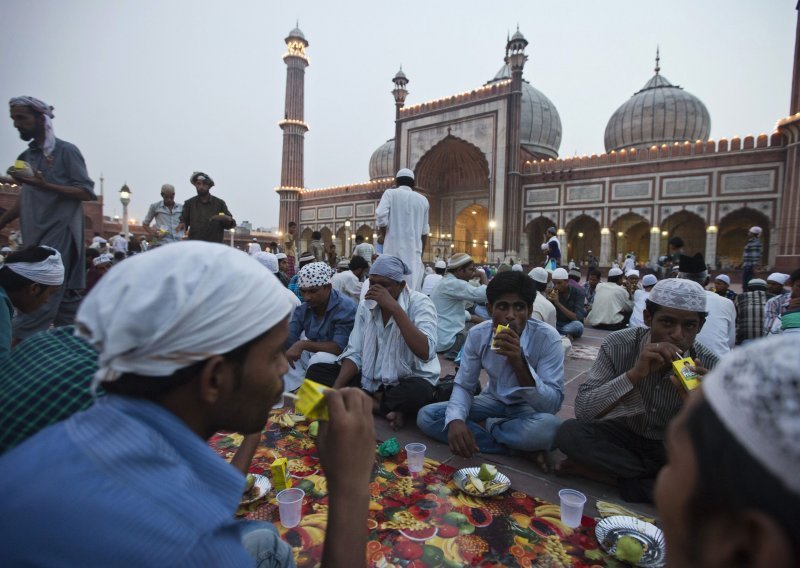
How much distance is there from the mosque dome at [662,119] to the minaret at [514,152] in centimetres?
596

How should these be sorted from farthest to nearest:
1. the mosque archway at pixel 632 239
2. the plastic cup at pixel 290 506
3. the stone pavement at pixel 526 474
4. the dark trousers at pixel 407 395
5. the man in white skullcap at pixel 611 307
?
1. the mosque archway at pixel 632 239
2. the man in white skullcap at pixel 611 307
3. the dark trousers at pixel 407 395
4. the stone pavement at pixel 526 474
5. the plastic cup at pixel 290 506

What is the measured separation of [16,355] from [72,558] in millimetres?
729

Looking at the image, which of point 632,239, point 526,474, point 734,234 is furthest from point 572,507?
point 734,234

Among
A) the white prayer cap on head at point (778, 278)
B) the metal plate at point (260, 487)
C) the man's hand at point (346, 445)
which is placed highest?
the white prayer cap on head at point (778, 278)

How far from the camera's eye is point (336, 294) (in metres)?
3.38

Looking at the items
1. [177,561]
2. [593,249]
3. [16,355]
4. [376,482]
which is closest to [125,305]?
[177,561]

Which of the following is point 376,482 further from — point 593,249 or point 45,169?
point 593,249

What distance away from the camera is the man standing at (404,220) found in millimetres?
5344

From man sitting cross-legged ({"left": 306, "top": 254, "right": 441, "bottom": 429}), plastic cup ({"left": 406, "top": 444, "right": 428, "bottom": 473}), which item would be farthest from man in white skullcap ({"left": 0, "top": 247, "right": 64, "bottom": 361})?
plastic cup ({"left": 406, "top": 444, "right": 428, "bottom": 473})

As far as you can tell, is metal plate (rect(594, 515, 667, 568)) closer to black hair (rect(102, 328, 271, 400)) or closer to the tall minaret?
black hair (rect(102, 328, 271, 400))

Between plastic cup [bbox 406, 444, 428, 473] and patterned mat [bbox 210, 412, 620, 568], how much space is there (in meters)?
0.04

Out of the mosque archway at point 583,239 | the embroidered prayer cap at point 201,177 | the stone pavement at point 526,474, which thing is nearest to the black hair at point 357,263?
the embroidered prayer cap at point 201,177

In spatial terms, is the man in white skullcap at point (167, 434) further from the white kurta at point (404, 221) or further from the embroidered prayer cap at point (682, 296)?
the white kurta at point (404, 221)

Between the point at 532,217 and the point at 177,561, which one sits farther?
the point at 532,217
